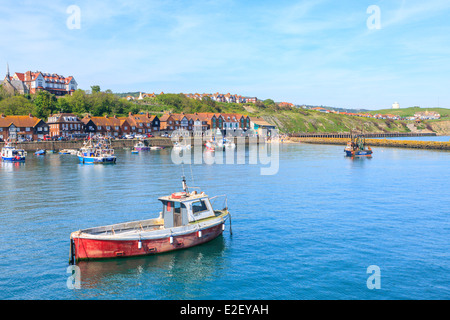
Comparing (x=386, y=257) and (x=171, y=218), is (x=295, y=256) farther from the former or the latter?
(x=171, y=218)

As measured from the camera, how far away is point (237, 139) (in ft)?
609

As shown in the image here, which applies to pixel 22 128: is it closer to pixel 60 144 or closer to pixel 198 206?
pixel 60 144

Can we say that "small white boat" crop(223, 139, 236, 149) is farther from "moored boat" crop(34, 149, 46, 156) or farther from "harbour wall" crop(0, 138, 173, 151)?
"moored boat" crop(34, 149, 46, 156)

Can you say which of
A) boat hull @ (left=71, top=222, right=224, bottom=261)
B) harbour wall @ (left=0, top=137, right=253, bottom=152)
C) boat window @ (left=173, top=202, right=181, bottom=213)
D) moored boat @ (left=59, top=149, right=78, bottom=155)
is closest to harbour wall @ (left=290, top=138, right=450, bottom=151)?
harbour wall @ (left=0, top=137, right=253, bottom=152)

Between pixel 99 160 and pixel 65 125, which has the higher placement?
pixel 65 125

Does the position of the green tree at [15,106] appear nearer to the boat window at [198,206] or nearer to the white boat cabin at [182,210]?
the white boat cabin at [182,210]

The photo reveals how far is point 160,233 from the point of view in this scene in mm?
26422

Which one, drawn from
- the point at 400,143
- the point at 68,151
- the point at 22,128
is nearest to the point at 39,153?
A: the point at 68,151

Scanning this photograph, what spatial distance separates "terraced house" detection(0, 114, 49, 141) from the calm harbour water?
8294cm

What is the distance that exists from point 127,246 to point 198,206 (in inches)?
245

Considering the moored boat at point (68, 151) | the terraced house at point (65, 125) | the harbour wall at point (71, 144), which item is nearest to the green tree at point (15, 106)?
the terraced house at point (65, 125)

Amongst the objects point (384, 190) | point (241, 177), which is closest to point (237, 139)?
point (241, 177)

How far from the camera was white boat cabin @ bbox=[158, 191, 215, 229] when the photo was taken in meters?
28.2

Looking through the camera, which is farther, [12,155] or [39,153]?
[39,153]
